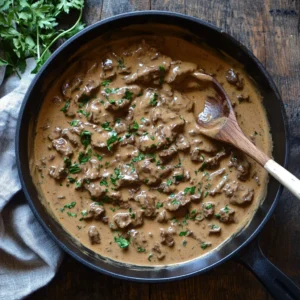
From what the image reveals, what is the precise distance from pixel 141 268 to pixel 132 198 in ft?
1.46

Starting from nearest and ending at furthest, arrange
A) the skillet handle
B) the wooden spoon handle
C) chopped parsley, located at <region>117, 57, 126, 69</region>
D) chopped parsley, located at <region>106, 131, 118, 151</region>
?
the wooden spoon handle, the skillet handle, chopped parsley, located at <region>106, 131, 118, 151</region>, chopped parsley, located at <region>117, 57, 126, 69</region>

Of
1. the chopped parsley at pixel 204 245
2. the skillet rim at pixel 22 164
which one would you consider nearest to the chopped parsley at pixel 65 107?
the skillet rim at pixel 22 164

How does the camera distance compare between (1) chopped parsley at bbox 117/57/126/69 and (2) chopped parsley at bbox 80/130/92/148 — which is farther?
(1) chopped parsley at bbox 117/57/126/69

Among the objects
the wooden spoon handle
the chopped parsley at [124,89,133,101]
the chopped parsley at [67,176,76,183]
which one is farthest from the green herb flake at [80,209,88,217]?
the wooden spoon handle

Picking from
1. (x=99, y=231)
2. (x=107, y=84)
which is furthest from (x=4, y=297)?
(x=107, y=84)

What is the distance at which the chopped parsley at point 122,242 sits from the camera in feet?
10.6

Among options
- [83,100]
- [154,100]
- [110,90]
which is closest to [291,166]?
[154,100]

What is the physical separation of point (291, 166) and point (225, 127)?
1.93ft

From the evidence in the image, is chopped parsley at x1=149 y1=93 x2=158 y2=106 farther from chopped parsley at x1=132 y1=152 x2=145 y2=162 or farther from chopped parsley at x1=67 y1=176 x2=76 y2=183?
chopped parsley at x1=67 y1=176 x2=76 y2=183

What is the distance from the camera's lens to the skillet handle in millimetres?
2945

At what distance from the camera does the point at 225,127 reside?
315 centimetres

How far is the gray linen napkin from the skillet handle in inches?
45.5

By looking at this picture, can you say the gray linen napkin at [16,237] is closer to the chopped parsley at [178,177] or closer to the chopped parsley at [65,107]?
the chopped parsley at [65,107]

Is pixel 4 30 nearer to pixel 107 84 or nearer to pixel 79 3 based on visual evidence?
pixel 79 3
